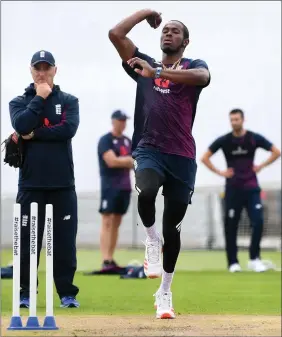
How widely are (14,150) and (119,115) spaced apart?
5481 millimetres

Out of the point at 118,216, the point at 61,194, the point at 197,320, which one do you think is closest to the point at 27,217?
the point at 61,194

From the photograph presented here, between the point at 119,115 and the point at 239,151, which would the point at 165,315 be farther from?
the point at 239,151

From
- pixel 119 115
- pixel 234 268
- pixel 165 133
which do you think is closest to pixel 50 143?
pixel 165 133

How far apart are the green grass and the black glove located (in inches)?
51.0

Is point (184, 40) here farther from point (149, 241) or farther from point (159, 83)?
point (149, 241)

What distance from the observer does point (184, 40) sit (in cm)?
748

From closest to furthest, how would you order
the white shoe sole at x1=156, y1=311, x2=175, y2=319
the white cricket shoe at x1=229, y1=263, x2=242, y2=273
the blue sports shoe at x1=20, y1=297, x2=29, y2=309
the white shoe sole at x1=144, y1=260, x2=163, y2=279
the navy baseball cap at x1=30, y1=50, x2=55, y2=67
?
the white shoe sole at x1=156, y1=311, x2=175, y2=319 < the white shoe sole at x1=144, y1=260, x2=163, y2=279 < the navy baseball cap at x1=30, y1=50, x2=55, y2=67 < the blue sports shoe at x1=20, y1=297, x2=29, y2=309 < the white cricket shoe at x1=229, y1=263, x2=242, y2=273

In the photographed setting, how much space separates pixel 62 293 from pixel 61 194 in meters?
0.90

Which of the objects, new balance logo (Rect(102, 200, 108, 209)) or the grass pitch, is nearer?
the grass pitch

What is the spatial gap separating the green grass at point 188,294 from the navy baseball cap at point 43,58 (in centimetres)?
212

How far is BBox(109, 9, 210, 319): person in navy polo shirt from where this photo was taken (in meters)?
7.18

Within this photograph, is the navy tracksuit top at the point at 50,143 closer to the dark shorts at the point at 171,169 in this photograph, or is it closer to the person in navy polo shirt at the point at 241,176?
the dark shorts at the point at 171,169

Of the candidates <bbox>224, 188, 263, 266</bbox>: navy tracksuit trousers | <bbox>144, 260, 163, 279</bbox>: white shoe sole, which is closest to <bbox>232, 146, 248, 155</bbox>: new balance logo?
<bbox>224, 188, 263, 266</bbox>: navy tracksuit trousers

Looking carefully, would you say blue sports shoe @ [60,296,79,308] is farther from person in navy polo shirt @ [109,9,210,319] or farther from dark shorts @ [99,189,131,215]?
dark shorts @ [99,189,131,215]
